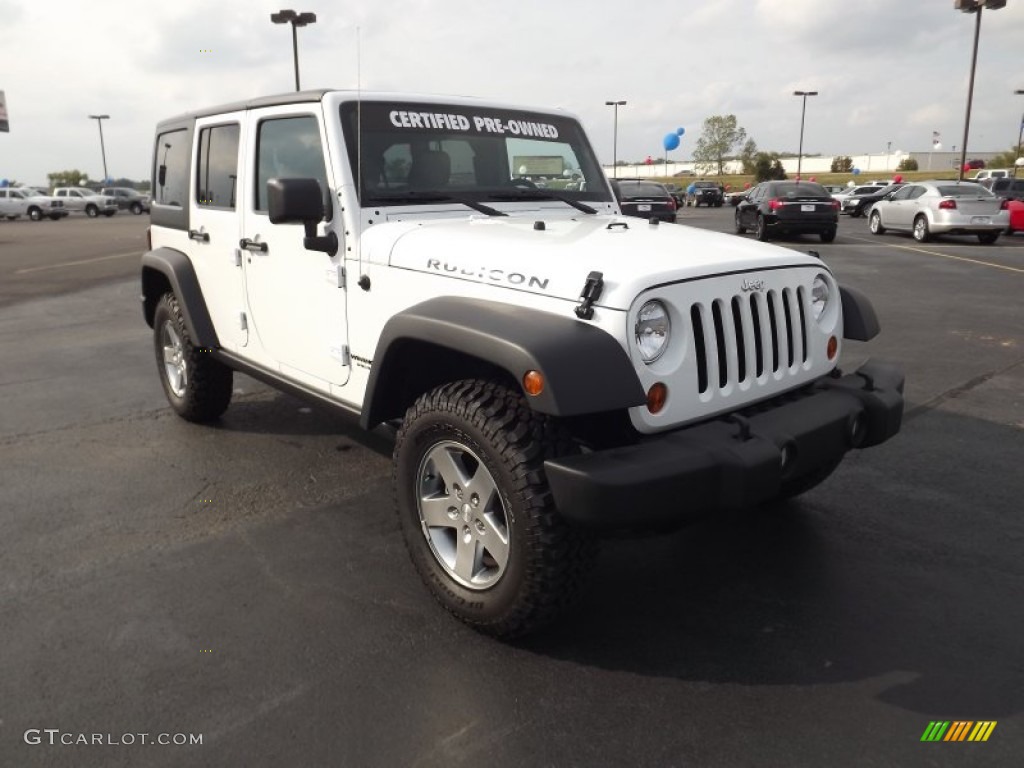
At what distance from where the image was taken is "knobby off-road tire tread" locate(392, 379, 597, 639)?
8.43 ft

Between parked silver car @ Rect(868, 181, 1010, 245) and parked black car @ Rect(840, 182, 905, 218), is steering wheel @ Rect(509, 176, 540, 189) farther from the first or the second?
parked black car @ Rect(840, 182, 905, 218)

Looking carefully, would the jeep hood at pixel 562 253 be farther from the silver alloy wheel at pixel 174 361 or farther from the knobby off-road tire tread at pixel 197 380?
the silver alloy wheel at pixel 174 361

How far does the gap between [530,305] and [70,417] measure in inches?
173

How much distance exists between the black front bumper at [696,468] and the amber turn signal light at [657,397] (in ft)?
0.32

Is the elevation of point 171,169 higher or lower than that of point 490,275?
higher

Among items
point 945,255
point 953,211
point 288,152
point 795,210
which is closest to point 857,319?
point 288,152

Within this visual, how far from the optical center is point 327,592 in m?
3.25

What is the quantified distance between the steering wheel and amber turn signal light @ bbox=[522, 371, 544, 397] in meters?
1.93

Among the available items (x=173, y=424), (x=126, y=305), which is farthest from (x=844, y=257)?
(x=173, y=424)

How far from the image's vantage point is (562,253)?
115 inches

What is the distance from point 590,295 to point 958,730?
67.7 inches

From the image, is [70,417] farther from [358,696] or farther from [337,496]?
[358,696]

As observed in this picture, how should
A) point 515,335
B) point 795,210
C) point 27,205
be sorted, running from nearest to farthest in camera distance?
point 515,335 < point 795,210 < point 27,205

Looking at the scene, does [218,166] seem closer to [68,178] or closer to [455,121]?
[455,121]
